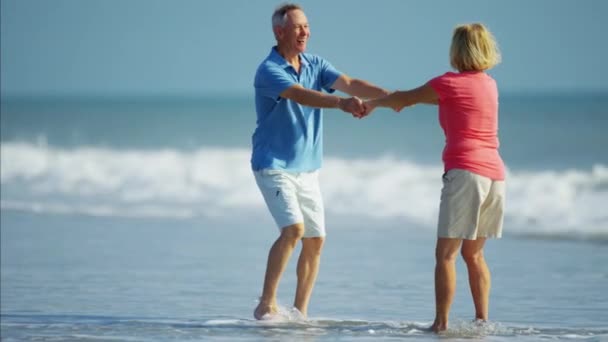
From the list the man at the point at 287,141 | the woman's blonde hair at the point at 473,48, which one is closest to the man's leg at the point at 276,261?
the man at the point at 287,141

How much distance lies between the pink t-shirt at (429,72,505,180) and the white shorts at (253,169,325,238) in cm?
88

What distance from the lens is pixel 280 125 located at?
6.46 meters

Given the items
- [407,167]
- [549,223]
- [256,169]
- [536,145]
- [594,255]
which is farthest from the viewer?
[536,145]

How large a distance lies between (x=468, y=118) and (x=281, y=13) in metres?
1.22

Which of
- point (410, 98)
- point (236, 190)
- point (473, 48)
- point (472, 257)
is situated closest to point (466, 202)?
point (472, 257)

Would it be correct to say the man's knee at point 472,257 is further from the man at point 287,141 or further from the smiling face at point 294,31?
the smiling face at point 294,31

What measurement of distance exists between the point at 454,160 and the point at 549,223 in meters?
6.70

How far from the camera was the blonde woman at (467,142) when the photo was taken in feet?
19.6

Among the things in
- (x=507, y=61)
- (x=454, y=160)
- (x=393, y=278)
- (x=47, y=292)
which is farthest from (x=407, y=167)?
(x=507, y=61)

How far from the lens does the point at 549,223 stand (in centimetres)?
1246

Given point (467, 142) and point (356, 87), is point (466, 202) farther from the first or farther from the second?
point (356, 87)

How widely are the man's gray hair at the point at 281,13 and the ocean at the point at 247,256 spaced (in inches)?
64.4

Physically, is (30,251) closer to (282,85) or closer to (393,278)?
(393,278)

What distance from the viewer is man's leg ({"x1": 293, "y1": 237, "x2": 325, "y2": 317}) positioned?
21.9 ft
